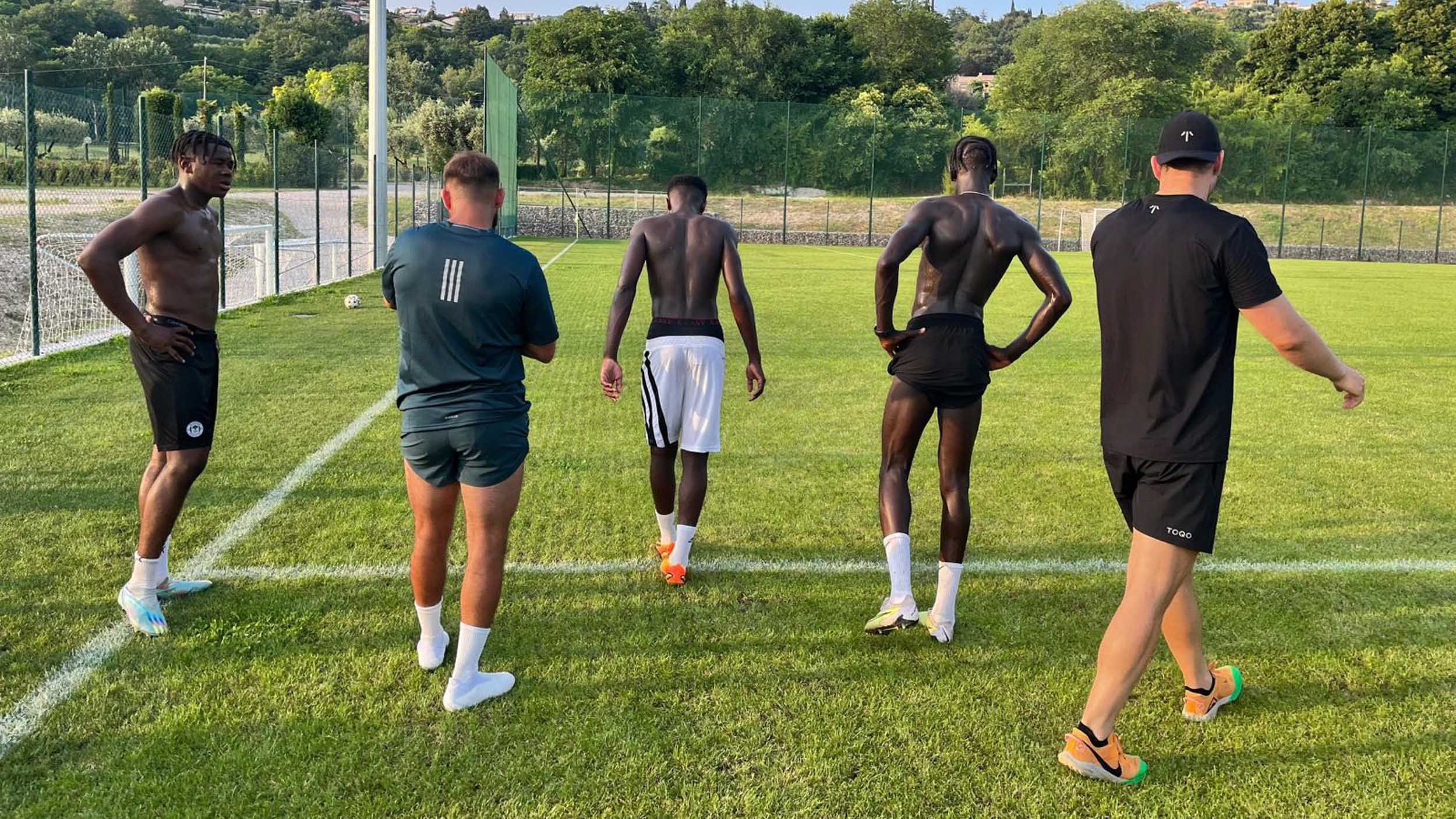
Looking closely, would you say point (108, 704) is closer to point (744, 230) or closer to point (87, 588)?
point (87, 588)

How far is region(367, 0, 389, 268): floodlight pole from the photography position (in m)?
21.8

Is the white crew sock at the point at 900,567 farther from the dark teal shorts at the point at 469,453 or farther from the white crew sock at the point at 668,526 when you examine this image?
the dark teal shorts at the point at 469,453

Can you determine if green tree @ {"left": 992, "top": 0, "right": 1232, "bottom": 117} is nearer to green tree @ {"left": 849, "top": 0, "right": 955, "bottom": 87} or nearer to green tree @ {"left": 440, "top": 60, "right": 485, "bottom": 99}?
green tree @ {"left": 849, "top": 0, "right": 955, "bottom": 87}

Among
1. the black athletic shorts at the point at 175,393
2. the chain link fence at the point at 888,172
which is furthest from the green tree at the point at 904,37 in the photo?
the black athletic shorts at the point at 175,393

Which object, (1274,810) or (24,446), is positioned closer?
(1274,810)

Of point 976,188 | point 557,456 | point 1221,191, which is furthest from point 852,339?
point 1221,191

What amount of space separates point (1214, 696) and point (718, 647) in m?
1.83

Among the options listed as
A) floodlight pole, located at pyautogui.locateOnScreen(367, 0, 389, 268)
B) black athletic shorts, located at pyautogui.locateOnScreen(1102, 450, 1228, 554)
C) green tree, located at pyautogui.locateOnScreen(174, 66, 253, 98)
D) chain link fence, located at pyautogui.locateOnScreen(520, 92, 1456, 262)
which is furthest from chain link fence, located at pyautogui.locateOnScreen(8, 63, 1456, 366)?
green tree, located at pyautogui.locateOnScreen(174, 66, 253, 98)

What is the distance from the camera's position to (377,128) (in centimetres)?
2250

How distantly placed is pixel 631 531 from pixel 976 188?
2.56 m

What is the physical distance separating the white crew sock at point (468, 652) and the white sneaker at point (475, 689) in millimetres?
17

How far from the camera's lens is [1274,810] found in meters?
2.92

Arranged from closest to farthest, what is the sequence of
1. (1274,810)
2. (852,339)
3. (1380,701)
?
(1274,810) → (1380,701) → (852,339)

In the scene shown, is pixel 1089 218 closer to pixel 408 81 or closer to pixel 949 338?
pixel 949 338
